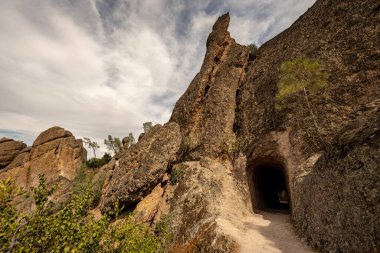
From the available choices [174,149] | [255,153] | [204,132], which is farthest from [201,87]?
[255,153]

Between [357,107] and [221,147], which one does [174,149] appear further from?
[357,107]

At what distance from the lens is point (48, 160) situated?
6119 centimetres

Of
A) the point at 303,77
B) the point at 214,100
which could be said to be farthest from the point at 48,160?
the point at 303,77

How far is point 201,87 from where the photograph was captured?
36.5m

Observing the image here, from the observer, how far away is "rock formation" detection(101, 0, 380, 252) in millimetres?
12438

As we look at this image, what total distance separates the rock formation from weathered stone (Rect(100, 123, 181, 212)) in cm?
13

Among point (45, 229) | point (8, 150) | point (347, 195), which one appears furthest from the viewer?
point (8, 150)

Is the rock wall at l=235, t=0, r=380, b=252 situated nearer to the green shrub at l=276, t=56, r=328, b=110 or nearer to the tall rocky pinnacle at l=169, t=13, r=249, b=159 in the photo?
the green shrub at l=276, t=56, r=328, b=110

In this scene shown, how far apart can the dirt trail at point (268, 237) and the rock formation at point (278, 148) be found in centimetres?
67

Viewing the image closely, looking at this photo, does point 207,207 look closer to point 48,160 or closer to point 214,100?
point 214,100

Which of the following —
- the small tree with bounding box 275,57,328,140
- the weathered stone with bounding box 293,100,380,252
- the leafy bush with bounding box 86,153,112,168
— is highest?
the small tree with bounding box 275,57,328,140

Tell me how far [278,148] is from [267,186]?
1429cm

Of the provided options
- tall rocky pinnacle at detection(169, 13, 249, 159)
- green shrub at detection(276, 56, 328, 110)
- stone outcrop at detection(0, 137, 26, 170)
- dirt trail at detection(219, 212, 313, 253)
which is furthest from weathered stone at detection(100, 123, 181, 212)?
stone outcrop at detection(0, 137, 26, 170)

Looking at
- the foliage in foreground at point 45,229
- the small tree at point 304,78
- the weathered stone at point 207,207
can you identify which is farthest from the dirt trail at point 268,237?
the small tree at point 304,78
